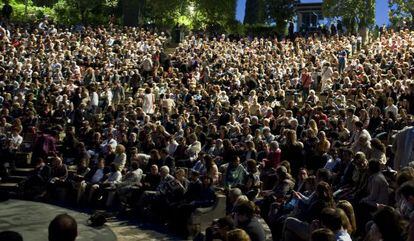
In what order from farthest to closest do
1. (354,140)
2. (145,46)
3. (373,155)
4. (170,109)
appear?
(145,46) < (170,109) < (354,140) < (373,155)

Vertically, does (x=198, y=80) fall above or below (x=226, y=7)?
below

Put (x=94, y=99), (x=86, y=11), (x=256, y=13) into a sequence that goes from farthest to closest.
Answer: (x=256, y=13)
(x=86, y=11)
(x=94, y=99)

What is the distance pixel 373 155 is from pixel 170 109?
11150 mm

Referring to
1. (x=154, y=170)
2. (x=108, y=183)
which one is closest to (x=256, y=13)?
(x=108, y=183)

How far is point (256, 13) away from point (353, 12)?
11995 mm

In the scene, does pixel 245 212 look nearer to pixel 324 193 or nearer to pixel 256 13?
pixel 324 193

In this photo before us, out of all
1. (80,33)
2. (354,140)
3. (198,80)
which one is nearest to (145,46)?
(80,33)

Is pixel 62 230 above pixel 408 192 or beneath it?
beneath

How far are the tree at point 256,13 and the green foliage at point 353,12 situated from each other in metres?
8.89

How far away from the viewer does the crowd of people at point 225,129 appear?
9.85m

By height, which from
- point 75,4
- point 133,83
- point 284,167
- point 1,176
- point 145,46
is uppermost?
point 75,4

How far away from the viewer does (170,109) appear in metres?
22.0

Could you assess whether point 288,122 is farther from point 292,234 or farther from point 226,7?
point 226,7

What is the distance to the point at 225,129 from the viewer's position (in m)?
17.2
